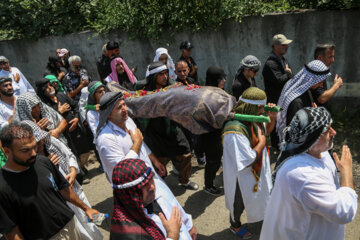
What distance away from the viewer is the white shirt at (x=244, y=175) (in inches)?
138

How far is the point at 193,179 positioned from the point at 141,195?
11.4 ft

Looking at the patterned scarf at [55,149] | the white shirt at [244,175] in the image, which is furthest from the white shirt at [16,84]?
the white shirt at [244,175]

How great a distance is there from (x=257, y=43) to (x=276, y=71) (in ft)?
5.79

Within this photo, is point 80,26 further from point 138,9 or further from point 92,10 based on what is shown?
point 138,9

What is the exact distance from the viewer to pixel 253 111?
3559 millimetres

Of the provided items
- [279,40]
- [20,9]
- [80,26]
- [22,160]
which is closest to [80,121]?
[22,160]

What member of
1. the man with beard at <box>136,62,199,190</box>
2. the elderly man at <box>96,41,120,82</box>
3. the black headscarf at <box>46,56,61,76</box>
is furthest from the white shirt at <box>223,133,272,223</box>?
the black headscarf at <box>46,56,61,76</box>

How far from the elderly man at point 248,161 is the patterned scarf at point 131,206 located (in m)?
1.61

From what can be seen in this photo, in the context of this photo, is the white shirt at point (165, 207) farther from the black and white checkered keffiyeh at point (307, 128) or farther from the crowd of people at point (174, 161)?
the black and white checkered keffiyeh at point (307, 128)

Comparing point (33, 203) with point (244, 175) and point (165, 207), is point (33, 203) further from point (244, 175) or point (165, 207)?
point (244, 175)

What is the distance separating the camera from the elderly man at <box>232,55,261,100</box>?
497 cm

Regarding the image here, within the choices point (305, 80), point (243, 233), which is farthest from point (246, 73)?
point (243, 233)

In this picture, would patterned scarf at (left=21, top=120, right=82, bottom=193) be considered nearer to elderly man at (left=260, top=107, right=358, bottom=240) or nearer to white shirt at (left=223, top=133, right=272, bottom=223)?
white shirt at (left=223, top=133, right=272, bottom=223)

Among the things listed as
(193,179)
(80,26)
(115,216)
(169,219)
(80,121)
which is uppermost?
(80,26)
